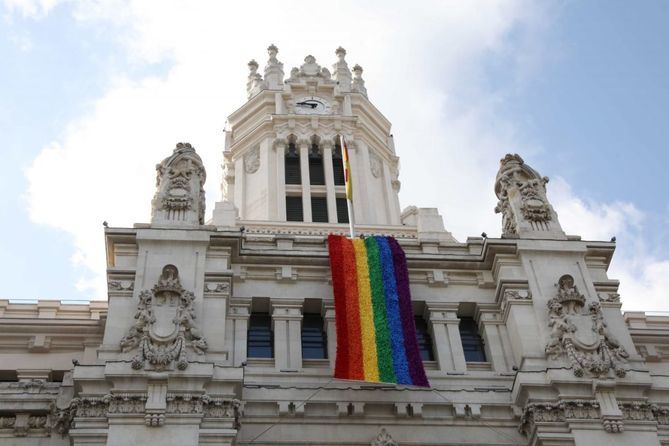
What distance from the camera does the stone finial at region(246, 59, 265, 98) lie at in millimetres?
70931

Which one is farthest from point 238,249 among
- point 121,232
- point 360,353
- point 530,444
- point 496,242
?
point 530,444

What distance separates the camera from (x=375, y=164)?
65.6 m

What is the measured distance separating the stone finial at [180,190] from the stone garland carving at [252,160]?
2381cm

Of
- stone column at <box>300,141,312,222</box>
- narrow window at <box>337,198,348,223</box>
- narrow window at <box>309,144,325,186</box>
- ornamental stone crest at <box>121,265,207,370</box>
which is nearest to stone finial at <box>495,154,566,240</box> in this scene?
ornamental stone crest at <box>121,265,207,370</box>

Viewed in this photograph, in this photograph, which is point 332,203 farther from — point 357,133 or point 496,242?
point 496,242

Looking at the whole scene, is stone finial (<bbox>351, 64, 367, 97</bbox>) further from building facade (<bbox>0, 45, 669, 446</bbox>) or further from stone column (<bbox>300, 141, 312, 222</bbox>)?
building facade (<bbox>0, 45, 669, 446</bbox>)

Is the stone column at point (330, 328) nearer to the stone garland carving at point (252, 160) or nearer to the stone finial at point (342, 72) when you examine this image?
the stone garland carving at point (252, 160)

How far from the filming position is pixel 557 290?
34594 millimetres

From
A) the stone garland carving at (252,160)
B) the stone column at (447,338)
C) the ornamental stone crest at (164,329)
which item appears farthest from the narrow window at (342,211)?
the ornamental stone crest at (164,329)

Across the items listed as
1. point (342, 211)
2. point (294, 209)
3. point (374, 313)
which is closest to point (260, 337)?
point (374, 313)

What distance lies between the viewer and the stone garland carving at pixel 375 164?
2537 inches

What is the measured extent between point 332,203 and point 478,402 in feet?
96.1

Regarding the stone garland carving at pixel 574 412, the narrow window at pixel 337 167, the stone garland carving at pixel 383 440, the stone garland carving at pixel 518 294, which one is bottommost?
the stone garland carving at pixel 383 440

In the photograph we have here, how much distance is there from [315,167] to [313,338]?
98.3ft
